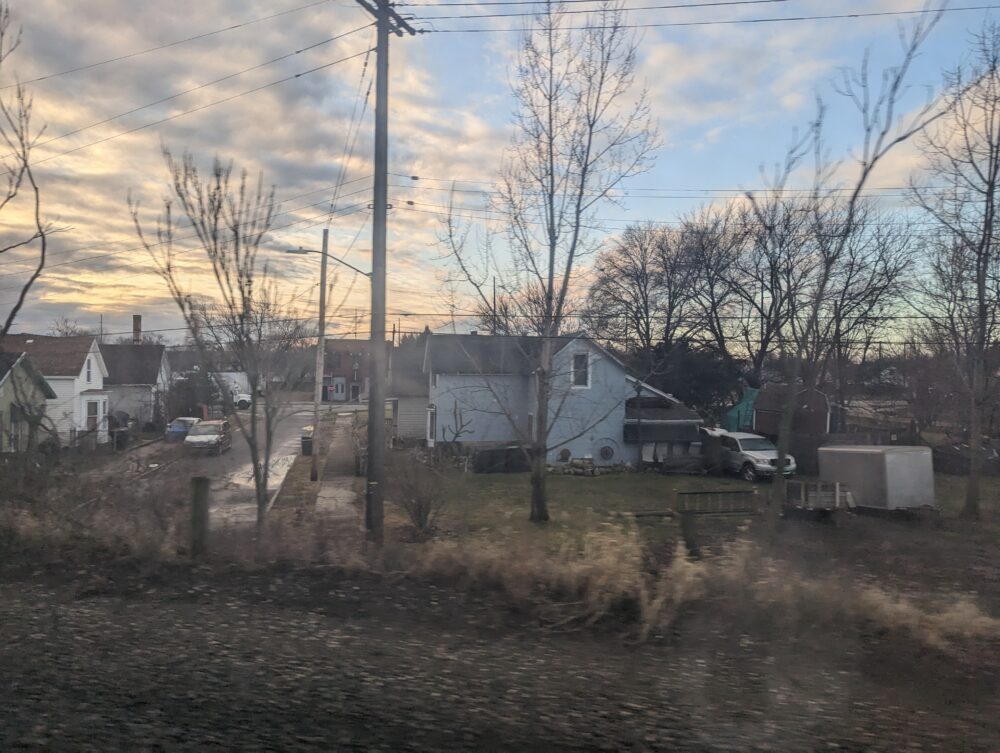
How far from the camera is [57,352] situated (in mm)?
37062

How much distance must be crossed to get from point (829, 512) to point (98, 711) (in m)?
18.9

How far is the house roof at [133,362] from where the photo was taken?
4850 cm

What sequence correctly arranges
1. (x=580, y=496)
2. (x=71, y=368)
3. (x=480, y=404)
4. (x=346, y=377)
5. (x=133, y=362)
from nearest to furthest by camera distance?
(x=580, y=496) < (x=480, y=404) < (x=71, y=368) < (x=133, y=362) < (x=346, y=377)

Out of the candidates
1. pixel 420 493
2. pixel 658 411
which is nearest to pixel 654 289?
pixel 658 411

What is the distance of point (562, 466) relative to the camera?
32.2m

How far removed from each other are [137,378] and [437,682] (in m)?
49.9

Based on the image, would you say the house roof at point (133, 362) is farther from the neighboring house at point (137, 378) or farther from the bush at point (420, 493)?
the bush at point (420, 493)

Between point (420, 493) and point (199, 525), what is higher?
point (199, 525)

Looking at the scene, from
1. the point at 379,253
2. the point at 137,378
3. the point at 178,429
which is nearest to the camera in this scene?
the point at 379,253

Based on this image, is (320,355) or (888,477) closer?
(888,477)

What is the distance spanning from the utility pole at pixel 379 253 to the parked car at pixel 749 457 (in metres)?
21.6

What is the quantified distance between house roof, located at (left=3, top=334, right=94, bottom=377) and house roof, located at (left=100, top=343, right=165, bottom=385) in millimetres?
9801

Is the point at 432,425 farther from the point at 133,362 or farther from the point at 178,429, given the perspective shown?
the point at 133,362

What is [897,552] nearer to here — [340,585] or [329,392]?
[340,585]
